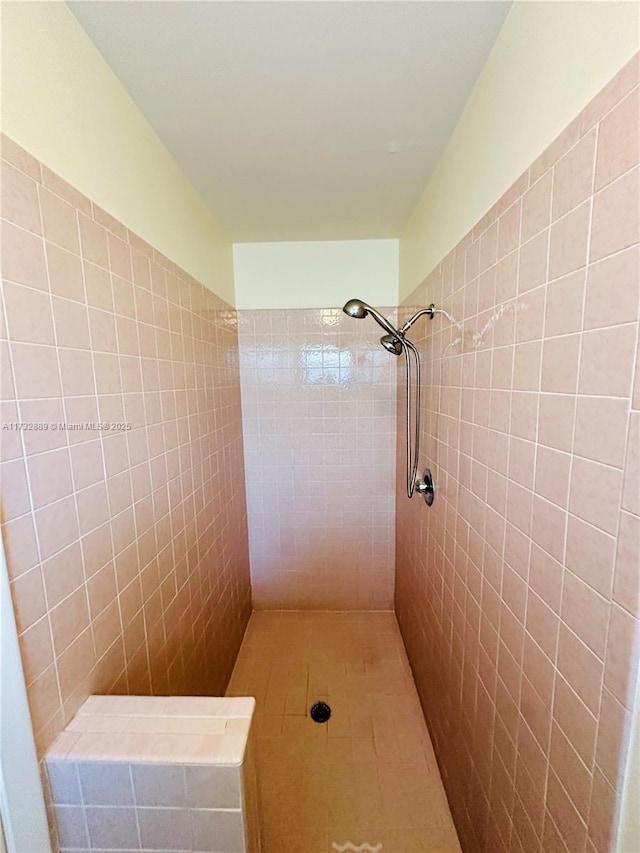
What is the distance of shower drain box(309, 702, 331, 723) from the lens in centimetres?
160

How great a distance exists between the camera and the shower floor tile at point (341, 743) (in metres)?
1.20

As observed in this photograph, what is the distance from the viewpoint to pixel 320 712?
5.37ft

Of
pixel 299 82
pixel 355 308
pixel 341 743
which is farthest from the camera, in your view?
pixel 341 743

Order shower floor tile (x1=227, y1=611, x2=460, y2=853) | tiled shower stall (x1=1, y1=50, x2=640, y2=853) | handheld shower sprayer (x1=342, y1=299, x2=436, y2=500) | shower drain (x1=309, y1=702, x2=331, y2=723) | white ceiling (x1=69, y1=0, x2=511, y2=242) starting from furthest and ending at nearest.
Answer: shower drain (x1=309, y1=702, x2=331, y2=723) → handheld shower sprayer (x1=342, y1=299, x2=436, y2=500) → shower floor tile (x1=227, y1=611, x2=460, y2=853) → white ceiling (x1=69, y1=0, x2=511, y2=242) → tiled shower stall (x1=1, y1=50, x2=640, y2=853)

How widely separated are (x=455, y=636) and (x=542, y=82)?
158 cm

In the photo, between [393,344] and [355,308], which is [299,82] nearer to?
[355,308]

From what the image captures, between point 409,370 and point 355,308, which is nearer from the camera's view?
point 355,308

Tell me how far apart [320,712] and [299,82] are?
250 cm

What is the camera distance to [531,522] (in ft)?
2.52

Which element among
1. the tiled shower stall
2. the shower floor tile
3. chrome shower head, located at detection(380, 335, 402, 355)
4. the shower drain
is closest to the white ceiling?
the tiled shower stall

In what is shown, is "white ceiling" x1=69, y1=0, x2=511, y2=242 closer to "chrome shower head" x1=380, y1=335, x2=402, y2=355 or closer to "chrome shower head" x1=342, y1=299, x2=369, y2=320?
"chrome shower head" x1=342, y1=299, x2=369, y2=320

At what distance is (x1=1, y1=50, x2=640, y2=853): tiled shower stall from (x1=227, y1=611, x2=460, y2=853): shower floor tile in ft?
0.09

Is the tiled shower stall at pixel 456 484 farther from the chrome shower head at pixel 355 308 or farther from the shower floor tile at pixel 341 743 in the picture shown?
the chrome shower head at pixel 355 308

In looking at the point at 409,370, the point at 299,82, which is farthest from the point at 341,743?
the point at 299,82
